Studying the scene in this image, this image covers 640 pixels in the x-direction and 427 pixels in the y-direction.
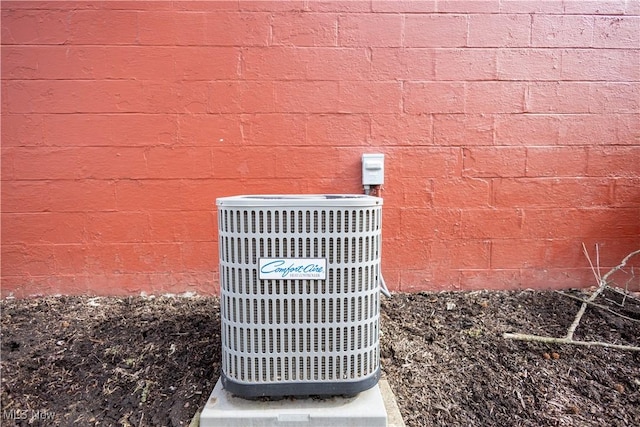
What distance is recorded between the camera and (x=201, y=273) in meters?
2.82

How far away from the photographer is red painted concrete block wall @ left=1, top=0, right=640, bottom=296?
2660mm

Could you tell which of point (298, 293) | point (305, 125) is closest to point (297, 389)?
point (298, 293)

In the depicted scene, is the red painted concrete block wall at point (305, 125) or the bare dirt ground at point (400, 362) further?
the red painted concrete block wall at point (305, 125)

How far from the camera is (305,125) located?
272cm

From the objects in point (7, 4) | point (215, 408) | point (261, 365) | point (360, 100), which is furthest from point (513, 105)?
point (7, 4)

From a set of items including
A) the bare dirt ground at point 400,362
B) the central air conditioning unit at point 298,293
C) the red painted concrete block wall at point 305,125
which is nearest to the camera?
the central air conditioning unit at point 298,293

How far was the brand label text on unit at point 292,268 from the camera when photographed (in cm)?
163

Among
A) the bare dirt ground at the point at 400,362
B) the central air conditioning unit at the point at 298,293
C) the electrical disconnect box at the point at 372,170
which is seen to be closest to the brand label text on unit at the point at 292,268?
the central air conditioning unit at the point at 298,293

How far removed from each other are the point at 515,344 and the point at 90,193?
289 cm

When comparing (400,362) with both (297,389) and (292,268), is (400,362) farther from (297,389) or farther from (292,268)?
(292,268)

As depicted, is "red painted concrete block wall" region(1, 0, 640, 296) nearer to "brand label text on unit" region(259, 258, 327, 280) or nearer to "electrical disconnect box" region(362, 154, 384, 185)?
"electrical disconnect box" region(362, 154, 384, 185)

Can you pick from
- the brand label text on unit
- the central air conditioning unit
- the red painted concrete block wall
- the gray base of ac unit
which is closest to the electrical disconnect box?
the red painted concrete block wall

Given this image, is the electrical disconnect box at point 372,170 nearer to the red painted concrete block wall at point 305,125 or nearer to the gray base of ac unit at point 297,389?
the red painted concrete block wall at point 305,125

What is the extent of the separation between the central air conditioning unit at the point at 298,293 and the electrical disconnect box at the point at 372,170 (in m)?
1.00
